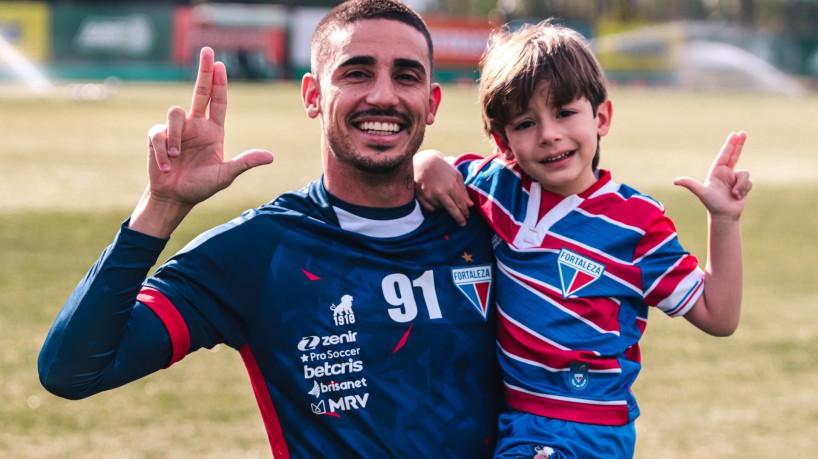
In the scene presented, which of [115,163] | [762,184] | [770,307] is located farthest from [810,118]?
[770,307]

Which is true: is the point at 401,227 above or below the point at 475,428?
above

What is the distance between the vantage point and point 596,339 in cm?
294

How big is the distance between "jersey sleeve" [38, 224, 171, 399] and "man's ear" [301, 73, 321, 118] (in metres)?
0.78

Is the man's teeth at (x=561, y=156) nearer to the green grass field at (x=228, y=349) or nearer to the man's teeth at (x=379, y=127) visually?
the man's teeth at (x=379, y=127)

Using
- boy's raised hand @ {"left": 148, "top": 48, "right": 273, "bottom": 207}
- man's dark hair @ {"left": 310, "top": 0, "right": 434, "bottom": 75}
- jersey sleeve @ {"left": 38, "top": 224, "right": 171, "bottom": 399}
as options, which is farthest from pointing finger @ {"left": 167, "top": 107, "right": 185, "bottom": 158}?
man's dark hair @ {"left": 310, "top": 0, "right": 434, "bottom": 75}

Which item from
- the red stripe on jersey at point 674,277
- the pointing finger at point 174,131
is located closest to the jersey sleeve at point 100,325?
the pointing finger at point 174,131

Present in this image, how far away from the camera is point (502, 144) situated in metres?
3.35

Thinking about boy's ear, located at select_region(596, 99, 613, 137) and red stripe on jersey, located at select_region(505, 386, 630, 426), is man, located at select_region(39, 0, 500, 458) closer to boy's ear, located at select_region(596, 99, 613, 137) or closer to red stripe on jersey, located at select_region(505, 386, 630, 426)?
red stripe on jersey, located at select_region(505, 386, 630, 426)

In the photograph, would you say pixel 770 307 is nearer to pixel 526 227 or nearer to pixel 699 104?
pixel 526 227

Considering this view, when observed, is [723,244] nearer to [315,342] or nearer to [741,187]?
[741,187]

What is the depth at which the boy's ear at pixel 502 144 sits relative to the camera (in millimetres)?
3317

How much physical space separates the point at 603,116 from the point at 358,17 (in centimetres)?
82

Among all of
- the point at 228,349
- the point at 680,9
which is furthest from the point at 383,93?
the point at 680,9

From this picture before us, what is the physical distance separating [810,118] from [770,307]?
22053 millimetres
